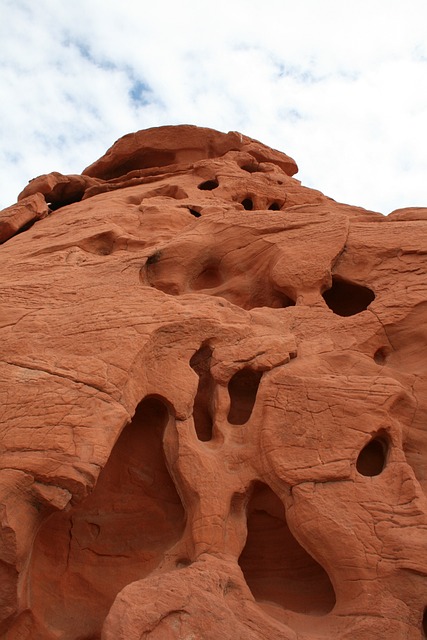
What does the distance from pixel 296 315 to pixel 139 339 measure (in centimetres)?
190

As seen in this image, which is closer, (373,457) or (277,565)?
(277,565)

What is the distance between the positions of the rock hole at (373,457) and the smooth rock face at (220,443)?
0.02 metres

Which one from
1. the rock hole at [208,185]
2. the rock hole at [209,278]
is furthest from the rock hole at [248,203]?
the rock hole at [209,278]

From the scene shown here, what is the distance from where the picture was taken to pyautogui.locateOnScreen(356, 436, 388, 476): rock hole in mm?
5439

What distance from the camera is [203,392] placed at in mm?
6059

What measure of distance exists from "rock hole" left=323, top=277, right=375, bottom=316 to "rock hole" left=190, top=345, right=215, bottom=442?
211 centimetres

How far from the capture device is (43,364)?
546 cm

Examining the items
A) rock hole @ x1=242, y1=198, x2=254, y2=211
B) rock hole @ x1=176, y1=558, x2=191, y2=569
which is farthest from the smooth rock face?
rock hole @ x1=242, y1=198, x2=254, y2=211

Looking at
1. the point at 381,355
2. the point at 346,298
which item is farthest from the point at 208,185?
the point at 381,355

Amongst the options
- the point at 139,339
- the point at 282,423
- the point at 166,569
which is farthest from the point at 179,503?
the point at 139,339

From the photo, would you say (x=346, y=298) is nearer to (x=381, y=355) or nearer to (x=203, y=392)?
(x=381, y=355)

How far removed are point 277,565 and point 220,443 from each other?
1.18 m

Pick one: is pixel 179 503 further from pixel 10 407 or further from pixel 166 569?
pixel 10 407

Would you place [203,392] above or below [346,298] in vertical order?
below
